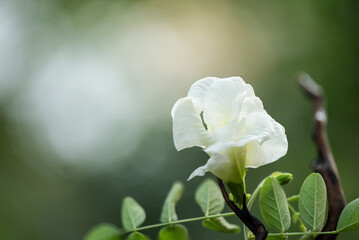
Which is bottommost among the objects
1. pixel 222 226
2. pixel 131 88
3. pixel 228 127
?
pixel 222 226

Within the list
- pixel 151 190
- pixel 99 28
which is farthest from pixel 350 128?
pixel 99 28

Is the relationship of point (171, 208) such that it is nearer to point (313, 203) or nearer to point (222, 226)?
point (222, 226)

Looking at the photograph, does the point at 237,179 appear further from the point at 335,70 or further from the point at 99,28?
the point at 99,28

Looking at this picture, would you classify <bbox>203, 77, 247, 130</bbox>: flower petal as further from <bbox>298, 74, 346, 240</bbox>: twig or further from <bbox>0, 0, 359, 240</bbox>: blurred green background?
<bbox>0, 0, 359, 240</bbox>: blurred green background

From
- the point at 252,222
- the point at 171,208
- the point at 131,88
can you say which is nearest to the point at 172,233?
the point at 171,208

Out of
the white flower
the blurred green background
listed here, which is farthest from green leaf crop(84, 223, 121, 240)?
the blurred green background

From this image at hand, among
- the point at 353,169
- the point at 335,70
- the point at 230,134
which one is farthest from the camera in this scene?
the point at 335,70

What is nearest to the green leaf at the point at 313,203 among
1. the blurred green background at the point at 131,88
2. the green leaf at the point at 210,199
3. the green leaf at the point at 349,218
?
the green leaf at the point at 349,218

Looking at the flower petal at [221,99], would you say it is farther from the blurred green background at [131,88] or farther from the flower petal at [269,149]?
the blurred green background at [131,88]
